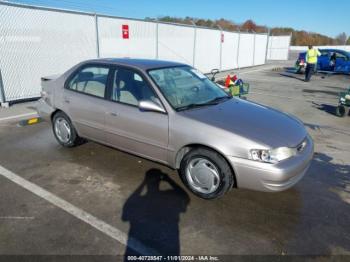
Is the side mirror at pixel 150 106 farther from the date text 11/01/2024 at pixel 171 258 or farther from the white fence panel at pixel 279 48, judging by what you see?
the white fence panel at pixel 279 48

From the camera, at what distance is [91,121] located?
4602mm

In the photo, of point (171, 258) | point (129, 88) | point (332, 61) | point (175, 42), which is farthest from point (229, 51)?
point (171, 258)

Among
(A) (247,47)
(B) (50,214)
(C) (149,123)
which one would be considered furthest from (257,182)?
(A) (247,47)

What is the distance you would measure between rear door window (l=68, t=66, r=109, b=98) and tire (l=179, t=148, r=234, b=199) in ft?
5.74

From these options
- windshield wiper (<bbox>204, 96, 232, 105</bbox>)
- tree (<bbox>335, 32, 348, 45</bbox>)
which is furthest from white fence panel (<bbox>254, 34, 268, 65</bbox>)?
tree (<bbox>335, 32, 348, 45</bbox>)

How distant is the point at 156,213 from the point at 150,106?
1.31m

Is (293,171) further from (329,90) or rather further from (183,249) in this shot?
(329,90)

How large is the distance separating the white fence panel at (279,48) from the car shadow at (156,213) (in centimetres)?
3188

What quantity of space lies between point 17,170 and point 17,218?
137 cm

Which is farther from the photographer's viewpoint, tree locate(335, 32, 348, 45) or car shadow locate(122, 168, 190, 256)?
tree locate(335, 32, 348, 45)

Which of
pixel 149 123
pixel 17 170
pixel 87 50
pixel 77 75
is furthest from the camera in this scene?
pixel 87 50

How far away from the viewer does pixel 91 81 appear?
4703 mm

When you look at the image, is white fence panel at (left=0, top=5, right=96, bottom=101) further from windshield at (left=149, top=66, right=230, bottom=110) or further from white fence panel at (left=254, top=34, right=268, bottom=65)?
white fence panel at (left=254, top=34, right=268, bottom=65)

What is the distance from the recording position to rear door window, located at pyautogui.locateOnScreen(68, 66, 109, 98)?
14.8 feet
